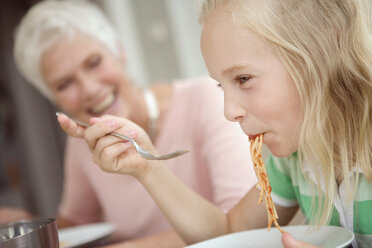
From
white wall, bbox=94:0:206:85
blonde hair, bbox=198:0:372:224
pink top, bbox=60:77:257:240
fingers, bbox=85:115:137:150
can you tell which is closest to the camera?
blonde hair, bbox=198:0:372:224

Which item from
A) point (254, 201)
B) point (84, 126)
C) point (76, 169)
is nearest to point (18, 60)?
point (76, 169)

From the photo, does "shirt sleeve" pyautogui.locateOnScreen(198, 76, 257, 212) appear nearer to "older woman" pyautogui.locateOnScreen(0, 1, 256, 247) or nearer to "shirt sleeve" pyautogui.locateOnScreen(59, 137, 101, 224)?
"older woman" pyautogui.locateOnScreen(0, 1, 256, 247)

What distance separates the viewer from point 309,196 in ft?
2.87

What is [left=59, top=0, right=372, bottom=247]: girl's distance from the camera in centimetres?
73

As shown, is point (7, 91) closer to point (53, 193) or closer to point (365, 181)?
point (53, 193)

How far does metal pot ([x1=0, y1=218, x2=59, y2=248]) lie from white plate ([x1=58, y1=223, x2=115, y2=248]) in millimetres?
379

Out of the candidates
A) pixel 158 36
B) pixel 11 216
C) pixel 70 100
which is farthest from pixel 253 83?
pixel 158 36

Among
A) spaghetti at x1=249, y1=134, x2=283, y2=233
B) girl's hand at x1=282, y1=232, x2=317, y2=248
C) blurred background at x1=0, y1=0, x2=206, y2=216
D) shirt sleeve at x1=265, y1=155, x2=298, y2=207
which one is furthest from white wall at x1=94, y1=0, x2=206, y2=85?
girl's hand at x1=282, y1=232, x2=317, y2=248

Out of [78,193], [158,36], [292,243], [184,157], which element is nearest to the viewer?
[292,243]

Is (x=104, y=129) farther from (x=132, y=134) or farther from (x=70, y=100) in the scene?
(x=70, y=100)

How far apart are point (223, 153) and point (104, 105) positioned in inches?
20.3

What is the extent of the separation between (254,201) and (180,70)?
1.99 metres

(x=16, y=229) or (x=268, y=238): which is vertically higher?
(x=16, y=229)

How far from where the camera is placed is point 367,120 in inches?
29.1
